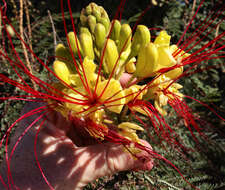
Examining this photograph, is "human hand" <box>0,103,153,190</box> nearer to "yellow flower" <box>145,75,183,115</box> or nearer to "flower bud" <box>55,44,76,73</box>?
"yellow flower" <box>145,75,183,115</box>

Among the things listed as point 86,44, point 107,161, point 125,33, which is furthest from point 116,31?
point 107,161

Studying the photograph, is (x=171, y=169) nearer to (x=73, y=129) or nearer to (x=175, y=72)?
(x=175, y=72)

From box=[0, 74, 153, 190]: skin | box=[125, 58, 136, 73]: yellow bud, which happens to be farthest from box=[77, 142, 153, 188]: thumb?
box=[125, 58, 136, 73]: yellow bud

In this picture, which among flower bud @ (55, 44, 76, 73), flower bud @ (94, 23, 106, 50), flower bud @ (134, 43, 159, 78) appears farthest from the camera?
flower bud @ (55, 44, 76, 73)

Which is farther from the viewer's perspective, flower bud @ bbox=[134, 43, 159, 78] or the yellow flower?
the yellow flower

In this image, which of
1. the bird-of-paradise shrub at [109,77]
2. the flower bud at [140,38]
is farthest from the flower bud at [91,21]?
the flower bud at [140,38]

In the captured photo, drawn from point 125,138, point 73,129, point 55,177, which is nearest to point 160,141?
point 125,138
